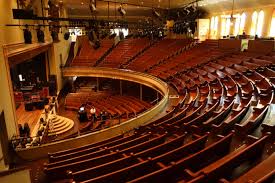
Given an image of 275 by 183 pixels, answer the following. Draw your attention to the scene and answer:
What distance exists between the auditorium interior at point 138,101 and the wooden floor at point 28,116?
0.04 metres

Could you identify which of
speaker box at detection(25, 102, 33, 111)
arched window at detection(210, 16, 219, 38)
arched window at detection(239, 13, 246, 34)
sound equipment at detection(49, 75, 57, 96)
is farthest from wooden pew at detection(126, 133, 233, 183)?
arched window at detection(210, 16, 219, 38)

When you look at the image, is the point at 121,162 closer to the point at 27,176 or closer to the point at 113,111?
the point at 27,176

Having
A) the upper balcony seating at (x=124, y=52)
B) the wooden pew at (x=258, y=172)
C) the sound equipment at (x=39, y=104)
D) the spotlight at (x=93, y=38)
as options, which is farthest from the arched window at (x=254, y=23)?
the wooden pew at (x=258, y=172)

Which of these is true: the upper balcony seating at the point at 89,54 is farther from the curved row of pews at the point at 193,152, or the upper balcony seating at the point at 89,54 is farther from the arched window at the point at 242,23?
the curved row of pews at the point at 193,152

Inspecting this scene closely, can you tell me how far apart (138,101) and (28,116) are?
572cm

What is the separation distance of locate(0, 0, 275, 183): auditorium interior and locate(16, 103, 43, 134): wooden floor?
41mm

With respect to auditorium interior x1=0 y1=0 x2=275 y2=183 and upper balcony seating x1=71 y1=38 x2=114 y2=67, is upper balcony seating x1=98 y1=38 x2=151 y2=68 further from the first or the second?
upper balcony seating x1=71 y1=38 x2=114 y2=67

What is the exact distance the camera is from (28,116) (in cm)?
996

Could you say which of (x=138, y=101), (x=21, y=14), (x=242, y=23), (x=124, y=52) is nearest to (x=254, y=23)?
(x=242, y=23)

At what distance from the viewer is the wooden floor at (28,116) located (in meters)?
9.27

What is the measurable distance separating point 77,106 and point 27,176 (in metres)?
10.3

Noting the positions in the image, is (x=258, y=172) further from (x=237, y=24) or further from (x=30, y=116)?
(x=237, y=24)

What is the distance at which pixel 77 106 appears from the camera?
43.7 feet

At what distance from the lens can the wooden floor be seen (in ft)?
30.4
